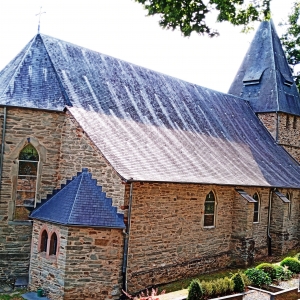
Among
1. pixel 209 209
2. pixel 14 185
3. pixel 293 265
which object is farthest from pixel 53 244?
pixel 293 265

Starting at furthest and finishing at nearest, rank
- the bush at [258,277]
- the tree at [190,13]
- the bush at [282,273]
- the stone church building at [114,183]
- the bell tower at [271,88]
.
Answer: the bell tower at [271,88] → the bush at [282,273] → the bush at [258,277] → the stone church building at [114,183] → the tree at [190,13]

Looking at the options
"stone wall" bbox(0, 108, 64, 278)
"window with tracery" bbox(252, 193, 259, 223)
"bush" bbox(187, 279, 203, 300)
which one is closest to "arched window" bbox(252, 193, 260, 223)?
"window with tracery" bbox(252, 193, 259, 223)

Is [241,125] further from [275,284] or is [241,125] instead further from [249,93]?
[275,284]

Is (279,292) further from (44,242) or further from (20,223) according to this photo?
(20,223)

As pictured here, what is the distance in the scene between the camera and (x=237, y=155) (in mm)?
20344

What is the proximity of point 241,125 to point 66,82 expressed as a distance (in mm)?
12006

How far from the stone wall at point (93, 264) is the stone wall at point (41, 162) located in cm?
124

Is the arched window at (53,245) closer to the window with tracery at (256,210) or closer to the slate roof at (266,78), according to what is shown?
the window with tracery at (256,210)

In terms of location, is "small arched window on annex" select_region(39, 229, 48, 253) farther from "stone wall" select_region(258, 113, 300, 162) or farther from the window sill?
"stone wall" select_region(258, 113, 300, 162)

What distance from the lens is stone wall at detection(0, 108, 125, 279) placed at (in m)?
13.8

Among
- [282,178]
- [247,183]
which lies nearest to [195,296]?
Result: [247,183]

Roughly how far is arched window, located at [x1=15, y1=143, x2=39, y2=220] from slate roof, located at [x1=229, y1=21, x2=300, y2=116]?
17.0m

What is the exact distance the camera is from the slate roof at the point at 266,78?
88.1 ft

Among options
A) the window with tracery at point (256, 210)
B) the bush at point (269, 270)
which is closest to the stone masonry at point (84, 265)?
the bush at point (269, 270)
